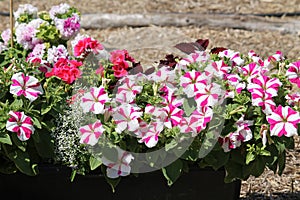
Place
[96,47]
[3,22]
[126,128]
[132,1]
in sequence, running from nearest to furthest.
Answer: [126,128] → [96,47] → [3,22] → [132,1]

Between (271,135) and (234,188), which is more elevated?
(271,135)

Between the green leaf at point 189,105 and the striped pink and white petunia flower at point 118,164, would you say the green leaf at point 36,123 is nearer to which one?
the striped pink and white petunia flower at point 118,164

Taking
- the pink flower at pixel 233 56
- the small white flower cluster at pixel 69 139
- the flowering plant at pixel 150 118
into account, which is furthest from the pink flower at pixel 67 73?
the pink flower at pixel 233 56

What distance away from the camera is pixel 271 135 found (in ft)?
9.09

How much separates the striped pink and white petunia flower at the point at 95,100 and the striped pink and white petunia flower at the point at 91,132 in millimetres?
58

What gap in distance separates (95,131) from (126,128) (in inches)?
5.0

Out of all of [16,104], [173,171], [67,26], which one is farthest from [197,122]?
[67,26]

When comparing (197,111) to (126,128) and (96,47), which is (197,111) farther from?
(96,47)

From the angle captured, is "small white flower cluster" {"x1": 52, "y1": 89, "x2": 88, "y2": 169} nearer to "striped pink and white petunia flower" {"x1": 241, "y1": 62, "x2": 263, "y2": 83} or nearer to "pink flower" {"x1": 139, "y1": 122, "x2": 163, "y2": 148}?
"pink flower" {"x1": 139, "y1": 122, "x2": 163, "y2": 148}

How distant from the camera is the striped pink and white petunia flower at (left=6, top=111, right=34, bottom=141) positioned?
2.71 m

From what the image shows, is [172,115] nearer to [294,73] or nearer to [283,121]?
[283,121]

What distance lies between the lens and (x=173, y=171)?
280 cm

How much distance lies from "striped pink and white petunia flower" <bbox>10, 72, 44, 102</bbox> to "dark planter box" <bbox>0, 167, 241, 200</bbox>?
1.09 feet

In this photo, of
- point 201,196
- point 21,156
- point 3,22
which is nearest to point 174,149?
point 201,196
